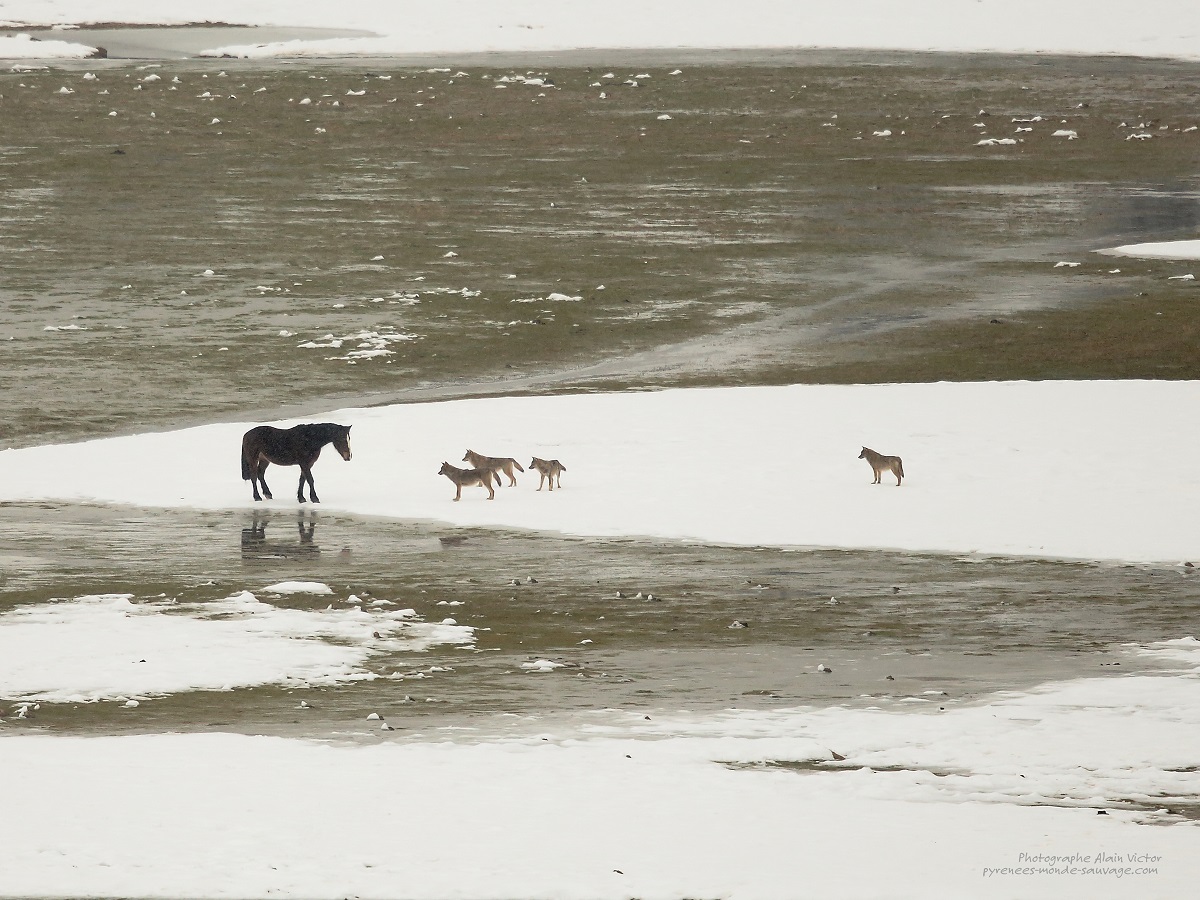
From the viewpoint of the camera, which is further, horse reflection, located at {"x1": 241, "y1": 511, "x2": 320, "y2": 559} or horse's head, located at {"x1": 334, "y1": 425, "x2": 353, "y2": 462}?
horse's head, located at {"x1": 334, "y1": 425, "x2": 353, "y2": 462}

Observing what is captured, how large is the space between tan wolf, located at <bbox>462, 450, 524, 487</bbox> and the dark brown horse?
56.3 inches

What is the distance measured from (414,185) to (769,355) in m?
14.8

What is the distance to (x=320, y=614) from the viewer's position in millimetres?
14305

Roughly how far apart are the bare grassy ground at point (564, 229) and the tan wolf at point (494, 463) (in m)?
6.00

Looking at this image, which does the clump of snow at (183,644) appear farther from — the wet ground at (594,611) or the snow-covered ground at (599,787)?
the wet ground at (594,611)

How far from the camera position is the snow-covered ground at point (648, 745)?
28.9ft

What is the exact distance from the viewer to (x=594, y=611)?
14.6 m

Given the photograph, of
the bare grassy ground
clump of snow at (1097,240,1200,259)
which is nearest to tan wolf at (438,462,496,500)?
the bare grassy ground

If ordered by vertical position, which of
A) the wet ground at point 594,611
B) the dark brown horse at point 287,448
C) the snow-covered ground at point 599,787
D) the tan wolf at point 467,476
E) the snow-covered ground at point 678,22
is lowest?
the wet ground at point 594,611

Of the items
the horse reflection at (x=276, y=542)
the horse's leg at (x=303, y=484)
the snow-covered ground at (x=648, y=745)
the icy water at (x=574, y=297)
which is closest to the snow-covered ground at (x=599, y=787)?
the snow-covered ground at (x=648, y=745)

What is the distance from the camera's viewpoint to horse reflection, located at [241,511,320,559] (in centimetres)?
1678

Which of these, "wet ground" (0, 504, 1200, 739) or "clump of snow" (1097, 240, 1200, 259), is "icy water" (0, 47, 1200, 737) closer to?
A: "wet ground" (0, 504, 1200, 739)

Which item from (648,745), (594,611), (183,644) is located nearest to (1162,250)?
(594,611)

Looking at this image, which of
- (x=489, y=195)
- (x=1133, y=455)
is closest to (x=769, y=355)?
(x=1133, y=455)
